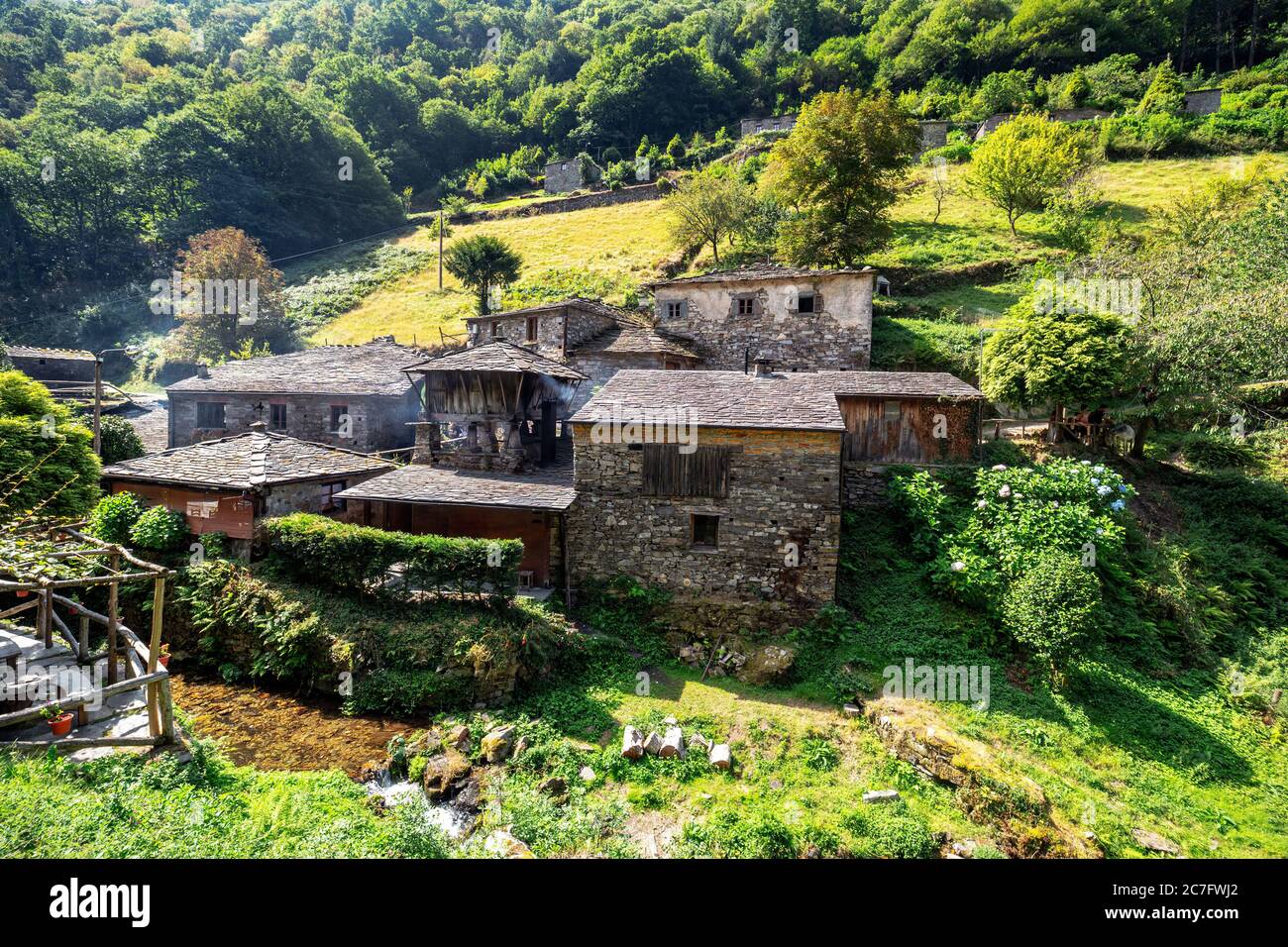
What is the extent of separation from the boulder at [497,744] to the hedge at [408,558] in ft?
9.89

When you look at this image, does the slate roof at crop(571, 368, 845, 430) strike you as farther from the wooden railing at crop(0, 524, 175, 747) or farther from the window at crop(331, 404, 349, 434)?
the window at crop(331, 404, 349, 434)

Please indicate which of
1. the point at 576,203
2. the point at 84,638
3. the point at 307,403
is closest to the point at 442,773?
the point at 84,638

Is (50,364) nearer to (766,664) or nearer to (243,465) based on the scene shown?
(243,465)

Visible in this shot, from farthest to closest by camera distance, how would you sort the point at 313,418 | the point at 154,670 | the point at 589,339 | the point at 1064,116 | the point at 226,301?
the point at 1064,116
the point at 226,301
the point at 589,339
the point at 313,418
the point at 154,670

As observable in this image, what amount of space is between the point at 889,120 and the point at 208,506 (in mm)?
33523

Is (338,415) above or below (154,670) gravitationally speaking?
above

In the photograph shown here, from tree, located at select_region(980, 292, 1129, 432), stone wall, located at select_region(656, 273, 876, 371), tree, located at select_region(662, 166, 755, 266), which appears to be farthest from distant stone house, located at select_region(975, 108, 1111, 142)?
tree, located at select_region(980, 292, 1129, 432)

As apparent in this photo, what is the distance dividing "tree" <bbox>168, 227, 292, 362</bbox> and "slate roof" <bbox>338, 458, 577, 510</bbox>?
2877 centimetres

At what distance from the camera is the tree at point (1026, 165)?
32500 millimetres

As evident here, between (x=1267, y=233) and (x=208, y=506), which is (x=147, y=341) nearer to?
(x=208, y=506)

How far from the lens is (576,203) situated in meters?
58.1

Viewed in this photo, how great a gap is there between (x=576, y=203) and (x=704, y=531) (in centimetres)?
5460
